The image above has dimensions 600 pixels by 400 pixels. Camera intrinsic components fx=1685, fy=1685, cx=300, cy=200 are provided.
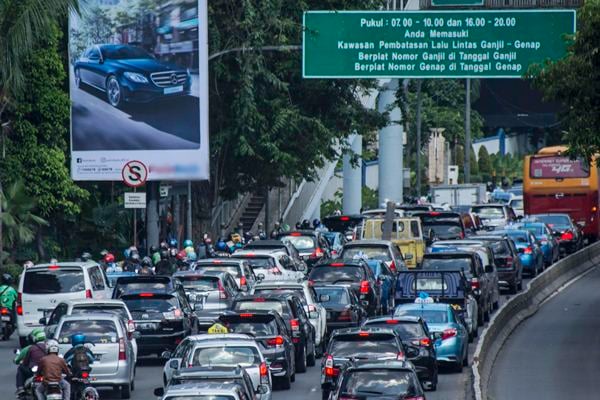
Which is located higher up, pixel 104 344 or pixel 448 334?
pixel 104 344

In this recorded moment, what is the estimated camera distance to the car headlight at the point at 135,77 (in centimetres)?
4609

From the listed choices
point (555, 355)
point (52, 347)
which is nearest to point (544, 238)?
point (555, 355)

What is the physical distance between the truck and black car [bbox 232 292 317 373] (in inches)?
1706

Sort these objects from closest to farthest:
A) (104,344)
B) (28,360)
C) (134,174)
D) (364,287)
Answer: (28,360) < (104,344) < (364,287) < (134,174)

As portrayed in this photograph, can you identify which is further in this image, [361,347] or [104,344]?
[104,344]

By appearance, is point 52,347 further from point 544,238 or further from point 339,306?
point 544,238

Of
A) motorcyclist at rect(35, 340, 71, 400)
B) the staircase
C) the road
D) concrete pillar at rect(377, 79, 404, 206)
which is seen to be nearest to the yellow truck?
the road

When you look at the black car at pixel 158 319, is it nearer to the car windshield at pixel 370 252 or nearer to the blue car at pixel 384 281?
the blue car at pixel 384 281

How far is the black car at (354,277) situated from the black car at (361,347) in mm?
10723

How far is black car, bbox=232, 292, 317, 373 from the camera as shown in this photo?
31234 mm

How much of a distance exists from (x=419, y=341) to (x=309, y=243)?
2131cm

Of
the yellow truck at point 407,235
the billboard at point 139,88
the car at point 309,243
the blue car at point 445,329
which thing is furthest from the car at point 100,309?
the car at point 309,243

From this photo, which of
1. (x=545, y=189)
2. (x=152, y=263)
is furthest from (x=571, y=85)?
(x=545, y=189)

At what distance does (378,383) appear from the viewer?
22.6 meters
